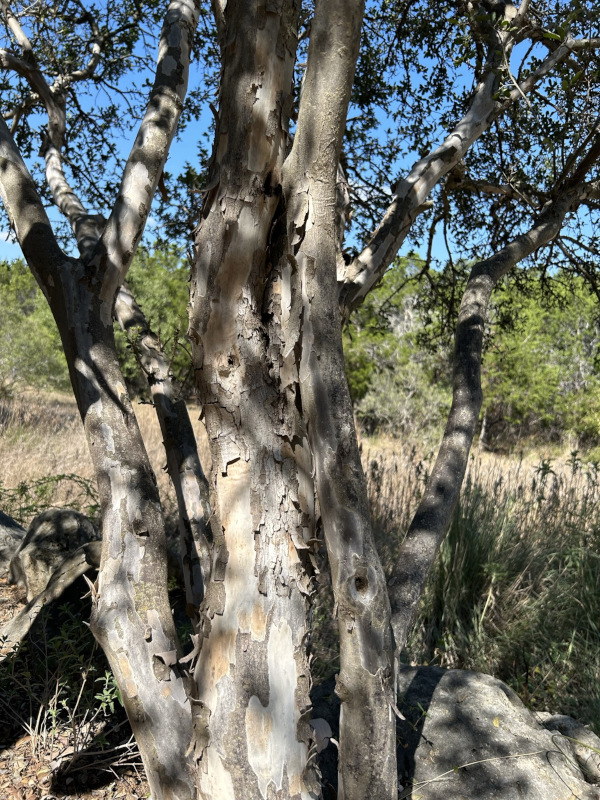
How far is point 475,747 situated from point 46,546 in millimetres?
3181

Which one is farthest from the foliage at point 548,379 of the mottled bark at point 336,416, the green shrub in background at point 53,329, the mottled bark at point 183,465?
the mottled bark at point 336,416

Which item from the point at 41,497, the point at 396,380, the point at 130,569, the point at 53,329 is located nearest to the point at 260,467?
the point at 130,569

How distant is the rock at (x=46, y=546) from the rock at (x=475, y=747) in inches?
104

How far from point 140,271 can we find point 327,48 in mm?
16325

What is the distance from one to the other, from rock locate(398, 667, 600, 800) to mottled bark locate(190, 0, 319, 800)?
2.56 feet

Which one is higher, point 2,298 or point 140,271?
point 140,271

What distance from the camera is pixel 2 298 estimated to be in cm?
1644

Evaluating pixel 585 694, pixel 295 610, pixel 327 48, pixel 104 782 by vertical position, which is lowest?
pixel 104 782

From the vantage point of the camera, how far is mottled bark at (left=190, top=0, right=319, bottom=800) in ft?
6.09

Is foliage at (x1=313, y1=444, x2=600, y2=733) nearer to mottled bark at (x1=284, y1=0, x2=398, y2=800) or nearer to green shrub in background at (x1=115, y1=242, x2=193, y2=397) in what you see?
mottled bark at (x1=284, y1=0, x2=398, y2=800)

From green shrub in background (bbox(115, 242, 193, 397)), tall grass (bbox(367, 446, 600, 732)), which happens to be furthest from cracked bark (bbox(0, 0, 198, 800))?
green shrub in background (bbox(115, 242, 193, 397))

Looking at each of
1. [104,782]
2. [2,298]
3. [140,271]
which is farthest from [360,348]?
[104,782]

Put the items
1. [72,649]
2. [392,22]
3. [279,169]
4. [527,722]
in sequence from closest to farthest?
[279,169]
[527,722]
[72,649]
[392,22]

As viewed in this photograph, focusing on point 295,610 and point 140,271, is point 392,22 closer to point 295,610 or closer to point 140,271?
point 295,610
